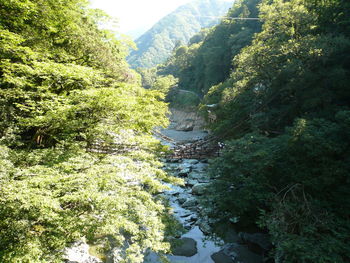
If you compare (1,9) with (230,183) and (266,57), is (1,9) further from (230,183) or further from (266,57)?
(266,57)

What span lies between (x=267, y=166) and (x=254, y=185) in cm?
72

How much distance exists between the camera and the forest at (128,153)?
3.35 m

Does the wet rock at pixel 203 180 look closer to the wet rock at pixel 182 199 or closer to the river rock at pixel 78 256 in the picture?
the wet rock at pixel 182 199

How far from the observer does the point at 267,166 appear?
6.32 meters

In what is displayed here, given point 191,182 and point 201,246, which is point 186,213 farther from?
point 191,182

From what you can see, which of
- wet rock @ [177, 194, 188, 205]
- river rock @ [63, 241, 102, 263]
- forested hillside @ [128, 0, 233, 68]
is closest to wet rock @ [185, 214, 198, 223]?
wet rock @ [177, 194, 188, 205]

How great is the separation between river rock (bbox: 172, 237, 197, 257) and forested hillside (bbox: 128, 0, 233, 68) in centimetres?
8000

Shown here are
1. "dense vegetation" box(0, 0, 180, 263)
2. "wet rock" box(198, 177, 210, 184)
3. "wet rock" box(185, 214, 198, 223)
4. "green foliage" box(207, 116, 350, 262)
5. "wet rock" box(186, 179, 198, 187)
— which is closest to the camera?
"dense vegetation" box(0, 0, 180, 263)

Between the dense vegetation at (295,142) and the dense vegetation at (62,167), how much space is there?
262 centimetres

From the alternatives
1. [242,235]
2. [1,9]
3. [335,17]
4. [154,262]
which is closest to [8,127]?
[1,9]

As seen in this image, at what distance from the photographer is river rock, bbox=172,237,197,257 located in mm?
6417

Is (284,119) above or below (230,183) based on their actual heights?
above

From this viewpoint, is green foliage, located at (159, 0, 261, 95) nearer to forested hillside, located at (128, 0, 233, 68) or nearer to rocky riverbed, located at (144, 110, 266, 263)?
rocky riverbed, located at (144, 110, 266, 263)

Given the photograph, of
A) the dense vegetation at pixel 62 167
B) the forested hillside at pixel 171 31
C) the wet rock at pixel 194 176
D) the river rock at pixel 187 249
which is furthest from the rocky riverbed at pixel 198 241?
the forested hillside at pixel 171 31
